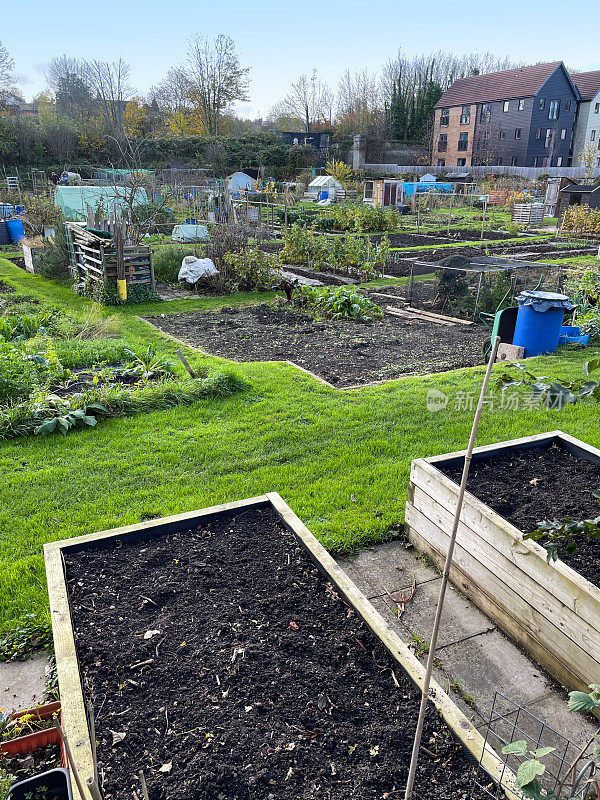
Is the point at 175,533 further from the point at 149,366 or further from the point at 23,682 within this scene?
the point at 149,366

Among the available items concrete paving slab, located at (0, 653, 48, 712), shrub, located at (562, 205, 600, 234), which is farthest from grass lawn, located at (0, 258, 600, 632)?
shrub, located at (562, 205, 600, 234)

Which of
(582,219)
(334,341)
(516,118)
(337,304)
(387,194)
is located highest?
(516,118)

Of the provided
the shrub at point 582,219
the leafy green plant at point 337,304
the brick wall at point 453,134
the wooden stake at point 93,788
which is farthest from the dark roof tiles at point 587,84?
the wooden stake at point 93,788

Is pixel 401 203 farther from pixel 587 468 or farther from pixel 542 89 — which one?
pixel 587 468

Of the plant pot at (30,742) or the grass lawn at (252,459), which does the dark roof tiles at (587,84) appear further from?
the plant pot at (30,742)

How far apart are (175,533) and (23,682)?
3.32ft

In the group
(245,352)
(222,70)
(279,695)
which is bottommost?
(245,352)


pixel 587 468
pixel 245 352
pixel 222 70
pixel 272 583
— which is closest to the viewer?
pixel 272 583

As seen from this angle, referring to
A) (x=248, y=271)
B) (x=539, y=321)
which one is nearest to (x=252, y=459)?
(x=539, y=321)

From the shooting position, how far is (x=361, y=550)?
3.91m

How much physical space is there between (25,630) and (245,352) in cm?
595

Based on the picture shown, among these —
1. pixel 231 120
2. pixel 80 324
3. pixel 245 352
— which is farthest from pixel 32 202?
pixel 231 120

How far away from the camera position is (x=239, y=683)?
2205 mm

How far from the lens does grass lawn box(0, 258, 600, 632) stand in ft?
13.2
